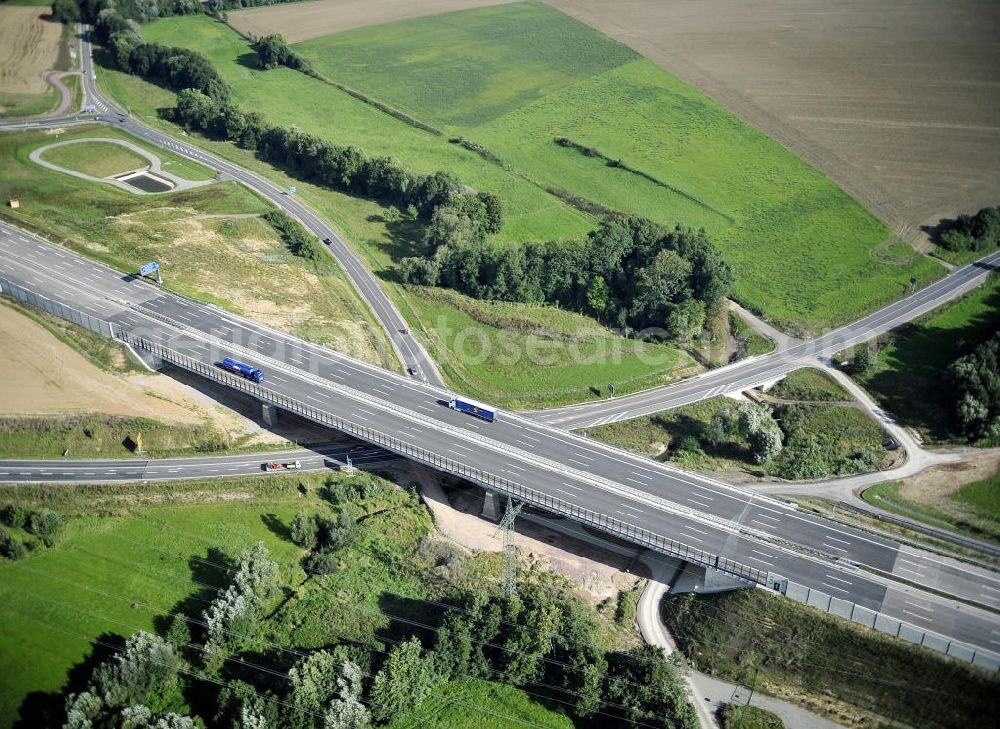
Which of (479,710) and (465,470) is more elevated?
(465,470)

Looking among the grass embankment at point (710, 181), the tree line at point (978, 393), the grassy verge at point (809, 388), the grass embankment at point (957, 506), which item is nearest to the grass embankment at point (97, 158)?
the grass embankment at point (710, 181)

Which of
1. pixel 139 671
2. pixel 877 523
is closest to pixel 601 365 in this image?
pixel 877 523

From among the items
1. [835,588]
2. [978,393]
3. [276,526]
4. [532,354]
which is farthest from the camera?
[532,354]

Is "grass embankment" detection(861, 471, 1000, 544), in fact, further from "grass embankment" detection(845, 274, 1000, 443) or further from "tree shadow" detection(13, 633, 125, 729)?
"tree shadow" detection(13, 633, 125, 729)

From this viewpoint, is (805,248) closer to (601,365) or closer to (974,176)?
(974,176)

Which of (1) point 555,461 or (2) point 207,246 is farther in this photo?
(2) point 207,246

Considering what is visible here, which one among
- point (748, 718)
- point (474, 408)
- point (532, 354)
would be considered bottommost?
point (748, 718)

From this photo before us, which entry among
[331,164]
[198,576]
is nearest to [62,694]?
[198,576]

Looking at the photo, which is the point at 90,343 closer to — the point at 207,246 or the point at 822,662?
the point at 207,246
